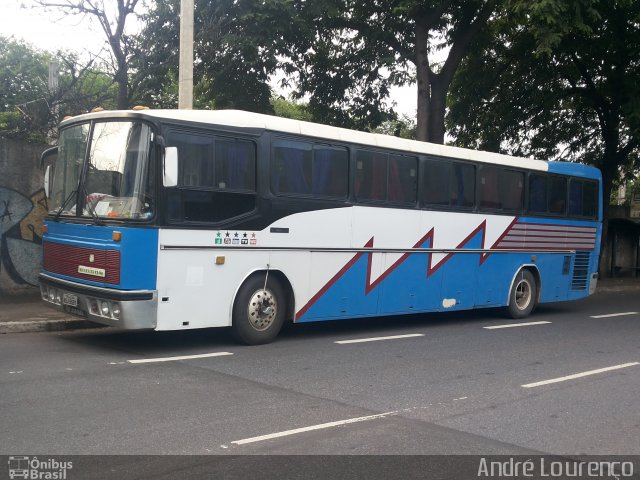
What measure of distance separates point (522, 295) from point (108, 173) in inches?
367

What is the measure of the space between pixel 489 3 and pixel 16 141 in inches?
457

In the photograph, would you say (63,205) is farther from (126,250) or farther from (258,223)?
(258,223)

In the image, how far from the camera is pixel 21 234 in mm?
14266

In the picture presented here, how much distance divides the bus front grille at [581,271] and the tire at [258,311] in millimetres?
8451

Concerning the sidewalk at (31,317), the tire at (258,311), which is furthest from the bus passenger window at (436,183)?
the sidewalk at (31,317)

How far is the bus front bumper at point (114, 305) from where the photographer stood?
921 centimetres

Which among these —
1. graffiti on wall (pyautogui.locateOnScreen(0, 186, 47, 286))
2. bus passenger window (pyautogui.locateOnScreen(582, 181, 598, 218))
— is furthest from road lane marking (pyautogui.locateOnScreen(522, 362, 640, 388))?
graffiti on wall (pyautogui.locateOnScreen(0, 186, 47, 286))

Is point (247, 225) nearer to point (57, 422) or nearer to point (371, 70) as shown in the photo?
point (57, 422)

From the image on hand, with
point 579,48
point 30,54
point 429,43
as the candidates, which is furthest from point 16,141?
point 30,54

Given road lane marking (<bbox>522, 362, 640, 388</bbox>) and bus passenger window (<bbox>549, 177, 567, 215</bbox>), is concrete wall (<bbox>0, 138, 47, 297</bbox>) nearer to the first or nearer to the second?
road lane marking (<bbox>522, 362, 640, 388</bbox>)

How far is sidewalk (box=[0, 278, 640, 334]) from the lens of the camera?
11.1 metres

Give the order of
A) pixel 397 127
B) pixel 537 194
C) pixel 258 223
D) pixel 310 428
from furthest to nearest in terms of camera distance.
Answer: pixel 397 127 → pixel 537 194 → pixel 258 223 → pixel 310 428
